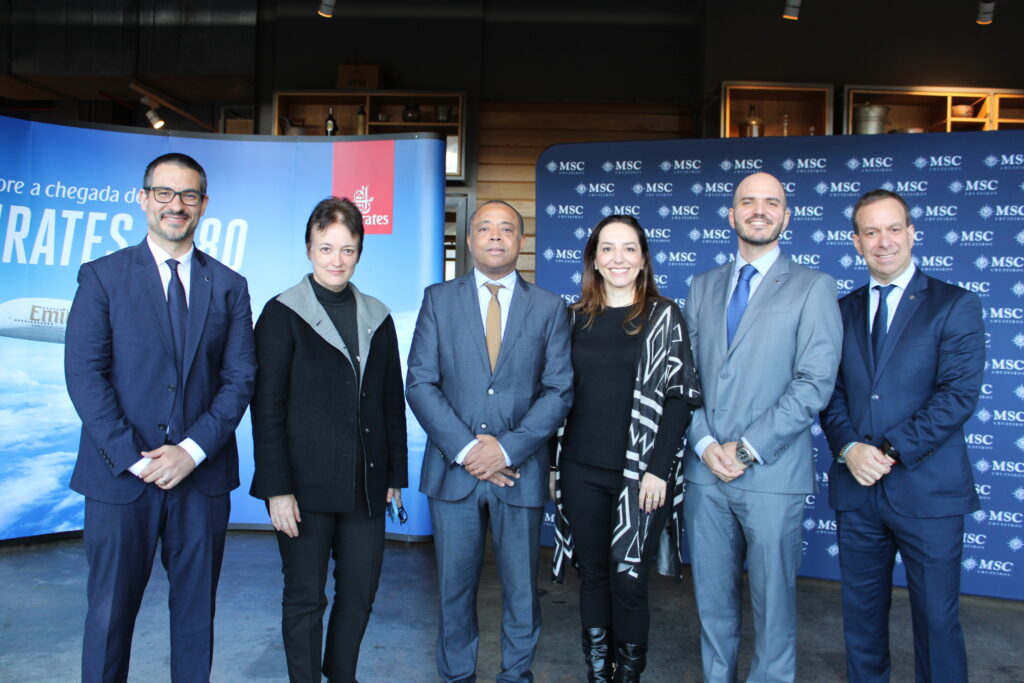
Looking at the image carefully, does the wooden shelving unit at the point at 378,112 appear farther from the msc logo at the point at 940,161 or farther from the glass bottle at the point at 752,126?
the msc logo at the point at 940,161

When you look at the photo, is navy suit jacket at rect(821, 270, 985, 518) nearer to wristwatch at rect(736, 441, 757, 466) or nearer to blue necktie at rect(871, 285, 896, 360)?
blue necktie at rect(871, 285, 896, 360)

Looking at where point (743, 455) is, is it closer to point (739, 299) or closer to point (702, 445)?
point (702, 445)

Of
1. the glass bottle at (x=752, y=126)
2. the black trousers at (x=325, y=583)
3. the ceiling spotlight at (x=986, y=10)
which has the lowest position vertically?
A: the black trousers at (x=325, y=583)

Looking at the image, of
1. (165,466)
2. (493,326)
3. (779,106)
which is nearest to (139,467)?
(165,466)

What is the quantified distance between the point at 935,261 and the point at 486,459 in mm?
2737

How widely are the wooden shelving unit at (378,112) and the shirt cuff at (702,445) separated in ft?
13.9

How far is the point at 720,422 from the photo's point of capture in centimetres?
258

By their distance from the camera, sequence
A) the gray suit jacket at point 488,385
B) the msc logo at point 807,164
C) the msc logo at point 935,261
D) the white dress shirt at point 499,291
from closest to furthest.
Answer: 1. the gray suit jacket at point 488,385
2. the white dress shirt at point 499,291
3. the msc logo at point 935,261
4. the msc logo at point 807,164

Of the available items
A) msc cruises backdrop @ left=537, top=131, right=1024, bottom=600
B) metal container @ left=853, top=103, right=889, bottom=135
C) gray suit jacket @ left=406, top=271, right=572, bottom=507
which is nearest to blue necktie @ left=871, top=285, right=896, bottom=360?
gray suit jacket @ left=406, top=271, right=572, bottom=507

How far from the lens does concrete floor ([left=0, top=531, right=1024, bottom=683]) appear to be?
303cm

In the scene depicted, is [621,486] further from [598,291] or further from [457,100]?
[457,100]

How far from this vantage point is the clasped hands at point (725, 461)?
97.7 inches

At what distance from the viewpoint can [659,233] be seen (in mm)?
4410

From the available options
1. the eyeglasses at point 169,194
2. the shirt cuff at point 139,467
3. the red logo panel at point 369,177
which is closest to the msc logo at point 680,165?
the red logo panel at point 369,177
